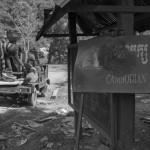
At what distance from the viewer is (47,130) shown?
300 inches

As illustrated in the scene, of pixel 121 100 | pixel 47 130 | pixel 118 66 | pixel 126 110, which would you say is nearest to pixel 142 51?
pixel 118 66

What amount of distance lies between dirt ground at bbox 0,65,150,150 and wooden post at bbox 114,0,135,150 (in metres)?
2.14

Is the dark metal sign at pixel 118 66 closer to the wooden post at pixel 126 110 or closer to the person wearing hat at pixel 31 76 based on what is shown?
the wooden post at pixel 126 110

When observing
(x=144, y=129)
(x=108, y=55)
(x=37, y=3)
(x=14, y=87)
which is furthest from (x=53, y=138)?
(x=37, y=3)

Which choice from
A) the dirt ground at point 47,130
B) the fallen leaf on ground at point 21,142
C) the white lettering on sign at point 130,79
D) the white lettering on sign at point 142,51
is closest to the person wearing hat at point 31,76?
the dirt ground at point 47,130

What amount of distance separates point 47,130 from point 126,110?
12.8 feet

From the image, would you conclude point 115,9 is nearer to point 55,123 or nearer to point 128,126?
point 128,126

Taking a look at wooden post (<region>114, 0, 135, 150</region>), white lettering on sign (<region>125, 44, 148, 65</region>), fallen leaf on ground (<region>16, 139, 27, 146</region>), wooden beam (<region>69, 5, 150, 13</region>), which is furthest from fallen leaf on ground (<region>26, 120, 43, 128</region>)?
white lettering on sign (<region>125, 44, 148, 65</region>)

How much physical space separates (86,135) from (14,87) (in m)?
4.99

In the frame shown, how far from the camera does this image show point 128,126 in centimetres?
410

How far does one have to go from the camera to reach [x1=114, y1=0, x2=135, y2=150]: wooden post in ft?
13.3

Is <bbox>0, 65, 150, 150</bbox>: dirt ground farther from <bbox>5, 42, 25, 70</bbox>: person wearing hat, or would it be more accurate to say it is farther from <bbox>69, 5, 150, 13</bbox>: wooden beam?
<bbox>69, 5, 150, 13</bbox>: wooden beam

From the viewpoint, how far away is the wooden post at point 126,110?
13.3 ft

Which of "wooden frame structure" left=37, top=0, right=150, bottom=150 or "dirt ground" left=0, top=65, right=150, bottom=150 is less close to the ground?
"wooden frame structure" left=37, top=0, right=150, bottom=150
